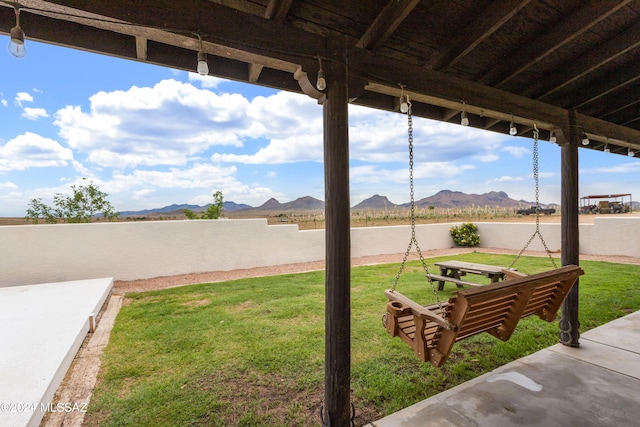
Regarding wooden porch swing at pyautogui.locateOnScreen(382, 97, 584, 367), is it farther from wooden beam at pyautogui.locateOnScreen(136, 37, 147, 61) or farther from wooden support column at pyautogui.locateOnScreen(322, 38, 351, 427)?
wooden beam at pyautogui.locateOnScreen(136, 37, 147, 61)

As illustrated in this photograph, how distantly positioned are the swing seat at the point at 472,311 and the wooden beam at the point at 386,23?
180 centimetres

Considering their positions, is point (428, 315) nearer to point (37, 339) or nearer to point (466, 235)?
point (37, 339)

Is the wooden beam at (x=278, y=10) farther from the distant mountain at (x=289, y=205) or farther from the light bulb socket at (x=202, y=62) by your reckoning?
the distant mountain at (x=289, y=205)

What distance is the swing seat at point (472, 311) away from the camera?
2.00 m

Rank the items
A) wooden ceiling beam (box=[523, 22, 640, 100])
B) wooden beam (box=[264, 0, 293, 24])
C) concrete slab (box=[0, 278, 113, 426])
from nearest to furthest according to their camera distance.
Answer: wooden beam (box=[264, 0, 293, 24]) → concrete slab (box=[0, 278, 113, 426]) → wooden ceiling beam (box=[523, 22, 640, 100])

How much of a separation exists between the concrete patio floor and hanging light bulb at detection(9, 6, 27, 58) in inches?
115

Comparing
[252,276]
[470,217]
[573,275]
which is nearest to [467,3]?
[573,275]

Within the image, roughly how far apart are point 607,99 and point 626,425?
3.56m

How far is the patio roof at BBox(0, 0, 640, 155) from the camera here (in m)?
1.66

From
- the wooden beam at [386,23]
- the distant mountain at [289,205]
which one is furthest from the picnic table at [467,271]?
the distant mountain at [289,205]

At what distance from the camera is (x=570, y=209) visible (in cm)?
335

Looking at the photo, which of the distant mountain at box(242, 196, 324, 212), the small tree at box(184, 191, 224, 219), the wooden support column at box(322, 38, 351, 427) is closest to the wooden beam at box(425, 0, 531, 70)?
the wooden support column at box(322, 38, 351, 427)

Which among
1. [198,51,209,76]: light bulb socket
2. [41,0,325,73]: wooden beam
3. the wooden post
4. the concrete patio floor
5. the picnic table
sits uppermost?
[41,0,325,73]: wooden beam

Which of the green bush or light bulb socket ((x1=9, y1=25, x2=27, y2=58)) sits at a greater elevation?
light bulb socket ((x1=9, y1=25, x2=27, y2=58))
